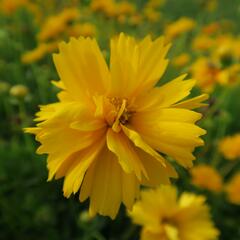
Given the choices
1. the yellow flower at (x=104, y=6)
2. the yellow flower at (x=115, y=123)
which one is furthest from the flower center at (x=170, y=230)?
the yellow flower at (x=104, y=6)

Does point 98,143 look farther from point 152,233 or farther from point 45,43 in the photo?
point 45,43

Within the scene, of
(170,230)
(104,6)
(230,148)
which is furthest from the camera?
(104,6)

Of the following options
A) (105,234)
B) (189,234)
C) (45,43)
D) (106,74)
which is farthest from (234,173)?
(106,74)

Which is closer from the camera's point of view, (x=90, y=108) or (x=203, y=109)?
(x=90, y=108)

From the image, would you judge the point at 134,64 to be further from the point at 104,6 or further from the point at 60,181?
the point at 104,6

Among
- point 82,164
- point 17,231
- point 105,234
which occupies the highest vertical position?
point 82,164

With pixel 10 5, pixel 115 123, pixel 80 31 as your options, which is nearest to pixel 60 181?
pixel 80 31
